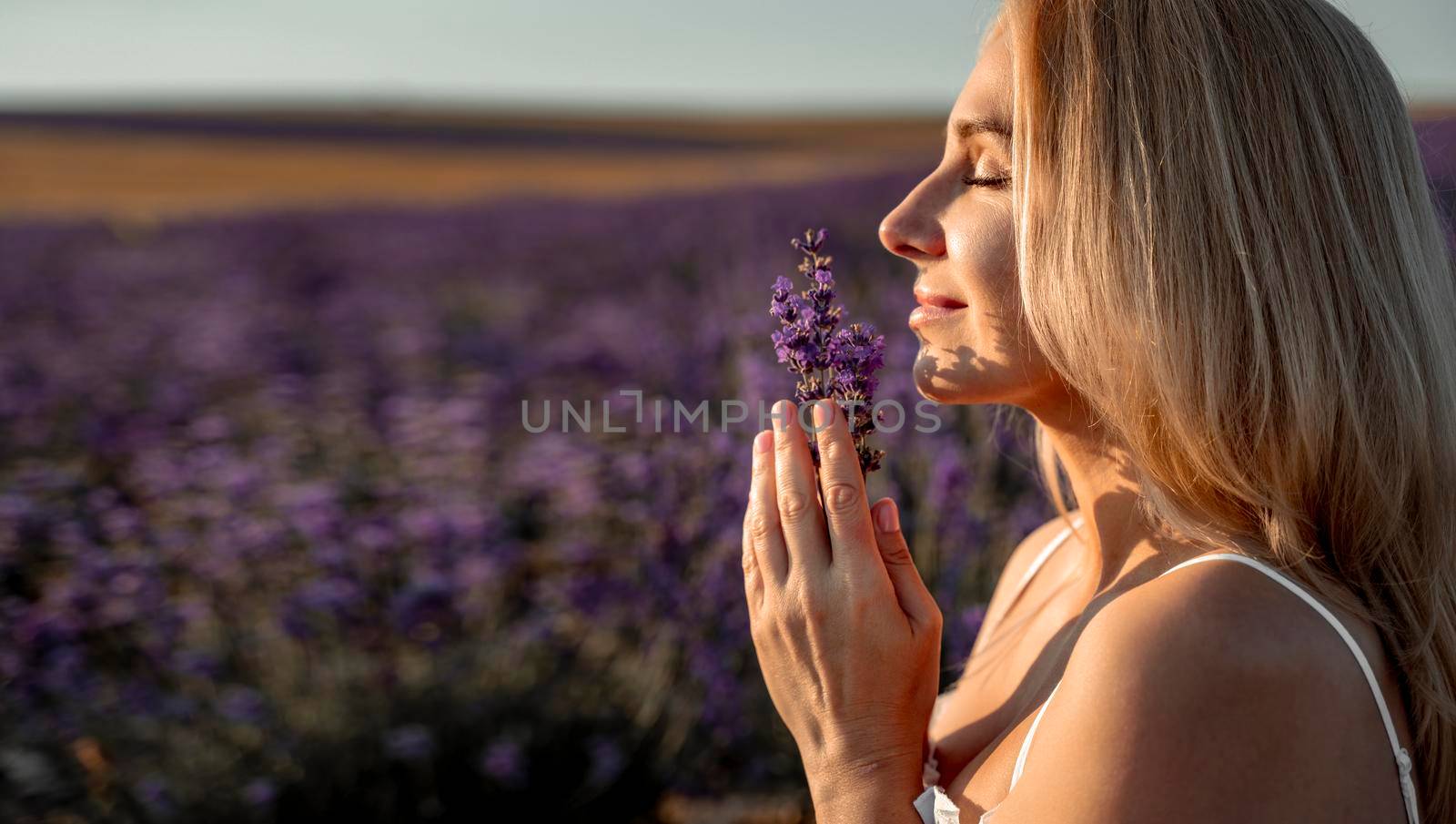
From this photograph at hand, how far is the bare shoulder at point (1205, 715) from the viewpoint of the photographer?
1010 mm

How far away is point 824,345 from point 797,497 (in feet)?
0.60

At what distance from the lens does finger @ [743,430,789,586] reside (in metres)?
1.31

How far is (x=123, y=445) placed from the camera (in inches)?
143

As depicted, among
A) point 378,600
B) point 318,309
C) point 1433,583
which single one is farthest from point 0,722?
point 318,309

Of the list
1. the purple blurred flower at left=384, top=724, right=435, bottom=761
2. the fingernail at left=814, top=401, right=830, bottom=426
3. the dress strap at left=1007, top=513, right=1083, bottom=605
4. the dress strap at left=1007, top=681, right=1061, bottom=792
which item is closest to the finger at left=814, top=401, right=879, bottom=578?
the fingernail at left=814, top=401, right=830, bottom=426

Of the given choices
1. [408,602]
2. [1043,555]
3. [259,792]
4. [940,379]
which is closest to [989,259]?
[940,379]

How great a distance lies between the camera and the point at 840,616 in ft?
4.08

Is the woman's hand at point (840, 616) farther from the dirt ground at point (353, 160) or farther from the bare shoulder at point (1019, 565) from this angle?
the dirt ground at point (353, 160)

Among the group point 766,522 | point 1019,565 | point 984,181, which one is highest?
point 984,181

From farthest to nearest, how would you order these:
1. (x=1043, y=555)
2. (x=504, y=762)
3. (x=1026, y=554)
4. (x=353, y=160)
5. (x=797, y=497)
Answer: (x=353, y=160) < (x=504, y=762) < (x=1026, y=554) < (x=1043, y=555) < (x=797, y=497)

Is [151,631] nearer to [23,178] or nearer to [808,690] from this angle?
[808,690]

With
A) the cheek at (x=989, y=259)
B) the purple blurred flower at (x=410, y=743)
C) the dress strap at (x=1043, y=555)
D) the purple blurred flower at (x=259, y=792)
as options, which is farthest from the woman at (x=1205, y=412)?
the purple blurred flower at (x=259, y=792)

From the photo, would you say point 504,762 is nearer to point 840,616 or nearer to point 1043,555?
point 1043,555

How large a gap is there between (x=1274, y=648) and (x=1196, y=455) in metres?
0.23
